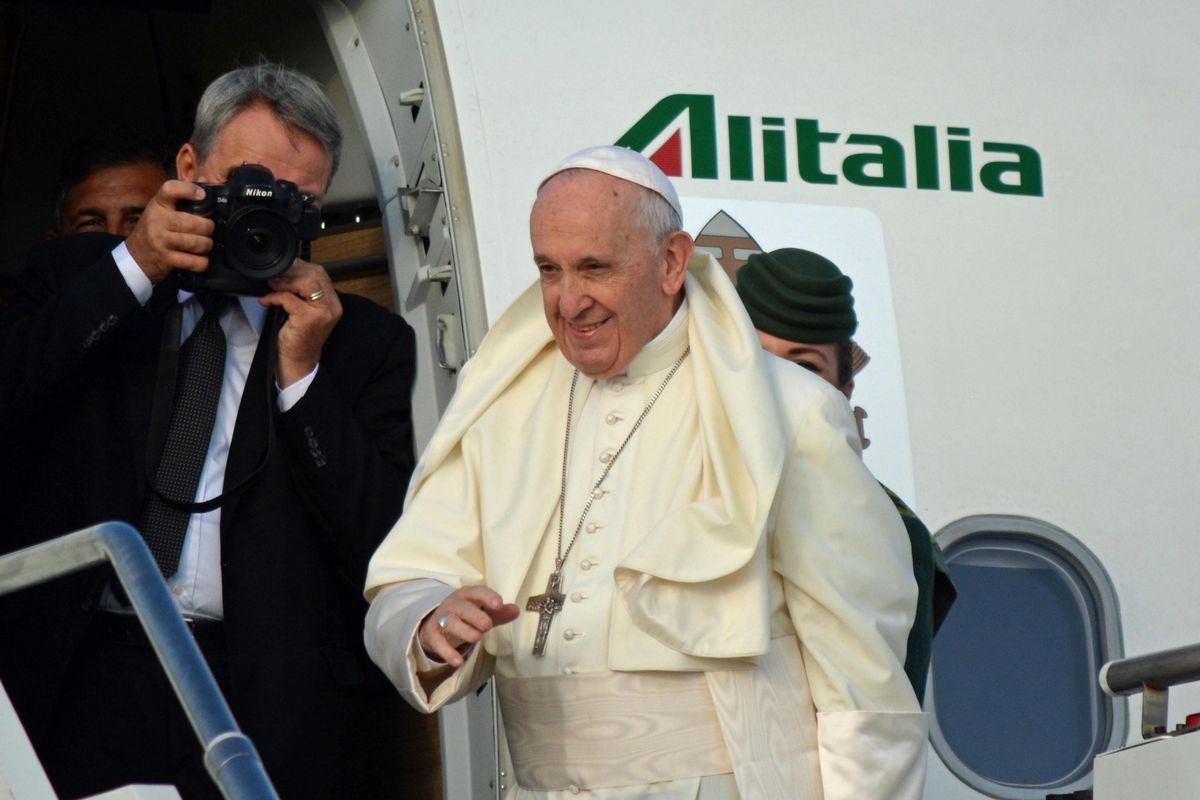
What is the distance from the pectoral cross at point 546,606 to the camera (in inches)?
115

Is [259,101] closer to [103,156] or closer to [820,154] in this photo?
[103,156]

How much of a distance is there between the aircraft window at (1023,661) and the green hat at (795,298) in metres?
0.69

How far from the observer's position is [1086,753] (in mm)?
3934

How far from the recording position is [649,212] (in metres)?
3.01

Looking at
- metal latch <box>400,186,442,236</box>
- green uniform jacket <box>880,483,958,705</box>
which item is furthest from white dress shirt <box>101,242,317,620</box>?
green uniform jacket <box>880,483,958,705</box>

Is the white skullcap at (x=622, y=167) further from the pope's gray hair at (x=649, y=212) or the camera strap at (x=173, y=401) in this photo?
the camera strap at (x=173, y=401)

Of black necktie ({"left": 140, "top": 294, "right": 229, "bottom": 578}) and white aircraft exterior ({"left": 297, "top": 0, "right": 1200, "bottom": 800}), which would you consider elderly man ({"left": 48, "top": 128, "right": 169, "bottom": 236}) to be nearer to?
white aircraft exterior ({"left": 297, "top": 0, "right": 1200, "bottom": 800})

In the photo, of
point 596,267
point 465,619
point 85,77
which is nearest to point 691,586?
point 465,619

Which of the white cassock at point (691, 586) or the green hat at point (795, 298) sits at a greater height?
the green hat at point (795, 298)

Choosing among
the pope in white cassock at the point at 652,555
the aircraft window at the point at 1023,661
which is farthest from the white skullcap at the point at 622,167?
the aircraft window at the point at 1023,661

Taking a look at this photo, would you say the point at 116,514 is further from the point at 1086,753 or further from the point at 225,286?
the point at 1086,753

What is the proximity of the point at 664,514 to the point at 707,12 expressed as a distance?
64.4 inches

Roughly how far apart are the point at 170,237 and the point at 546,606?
985 mm

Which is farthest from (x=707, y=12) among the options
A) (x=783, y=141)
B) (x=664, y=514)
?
(x=664, y=514)
